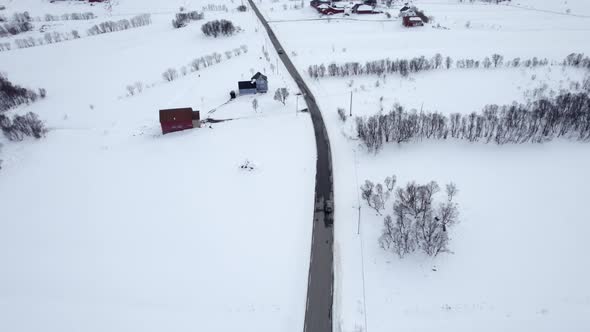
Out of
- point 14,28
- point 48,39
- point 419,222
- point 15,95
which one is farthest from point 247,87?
point 14,28

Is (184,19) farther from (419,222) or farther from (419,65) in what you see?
(419,222)

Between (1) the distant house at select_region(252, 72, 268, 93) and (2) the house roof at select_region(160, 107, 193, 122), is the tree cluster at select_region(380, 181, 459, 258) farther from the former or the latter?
(1) the distant house at select_region(252, 72, 268, 93)

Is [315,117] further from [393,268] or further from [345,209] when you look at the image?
[393,268]

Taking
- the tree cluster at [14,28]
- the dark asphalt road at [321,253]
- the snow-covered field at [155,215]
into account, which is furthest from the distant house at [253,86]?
the tree cluster at [14,28]

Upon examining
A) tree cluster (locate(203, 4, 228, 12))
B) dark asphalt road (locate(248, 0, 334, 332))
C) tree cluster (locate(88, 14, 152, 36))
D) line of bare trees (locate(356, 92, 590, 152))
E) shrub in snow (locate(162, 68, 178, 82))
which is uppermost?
tree cluster (locate(203, 4, 228, 12))

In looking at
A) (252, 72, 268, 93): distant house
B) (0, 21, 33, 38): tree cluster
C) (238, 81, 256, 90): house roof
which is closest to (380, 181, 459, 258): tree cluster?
(252, 72, 268, 93): distant house
